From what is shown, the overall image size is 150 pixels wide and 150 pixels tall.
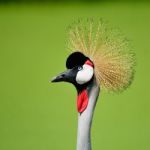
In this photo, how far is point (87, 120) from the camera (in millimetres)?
1754

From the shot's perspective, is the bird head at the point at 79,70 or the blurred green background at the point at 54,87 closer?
the bird head at the point at 79,70

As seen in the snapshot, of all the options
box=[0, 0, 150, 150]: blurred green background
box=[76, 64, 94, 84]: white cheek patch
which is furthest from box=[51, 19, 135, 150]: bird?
box=[0, 0, 150, 150]: blurred green background

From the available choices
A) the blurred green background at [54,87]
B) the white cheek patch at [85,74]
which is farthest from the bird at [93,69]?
the blurred green background at [54,87]

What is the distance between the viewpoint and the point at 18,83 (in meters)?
2.40

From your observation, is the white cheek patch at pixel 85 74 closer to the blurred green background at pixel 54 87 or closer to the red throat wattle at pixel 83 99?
the red throat wattle at pixel 83 99

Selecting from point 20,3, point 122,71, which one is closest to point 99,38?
point 122,71

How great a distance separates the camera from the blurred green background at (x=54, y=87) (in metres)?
2.30

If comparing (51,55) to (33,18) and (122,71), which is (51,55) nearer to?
(33,18)

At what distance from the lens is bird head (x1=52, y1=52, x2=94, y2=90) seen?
5.73 ft

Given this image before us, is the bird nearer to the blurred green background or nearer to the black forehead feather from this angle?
the black forehead feather

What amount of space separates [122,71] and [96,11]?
2.33ft

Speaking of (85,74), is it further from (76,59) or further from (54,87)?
(54,87)

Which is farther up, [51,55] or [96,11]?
[96,11]

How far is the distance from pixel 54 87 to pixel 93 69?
2.03 feet
